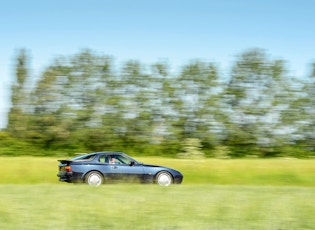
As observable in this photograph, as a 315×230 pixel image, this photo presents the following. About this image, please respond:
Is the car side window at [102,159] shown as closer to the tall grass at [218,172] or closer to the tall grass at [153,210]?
the tall grass at [218,172]

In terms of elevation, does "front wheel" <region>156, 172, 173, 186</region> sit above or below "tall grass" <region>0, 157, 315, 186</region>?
below

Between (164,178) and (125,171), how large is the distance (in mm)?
1503

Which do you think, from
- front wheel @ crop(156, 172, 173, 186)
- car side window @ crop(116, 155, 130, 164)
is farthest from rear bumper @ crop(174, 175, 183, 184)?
car side window @ crop(116, 155, 130, 164)

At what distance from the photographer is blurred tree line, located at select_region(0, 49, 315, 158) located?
4322 cm

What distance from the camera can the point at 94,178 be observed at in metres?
20.2

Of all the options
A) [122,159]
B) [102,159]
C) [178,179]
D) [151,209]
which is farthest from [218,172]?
[151,209]

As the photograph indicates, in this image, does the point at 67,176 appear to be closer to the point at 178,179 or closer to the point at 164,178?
the point at 164,178

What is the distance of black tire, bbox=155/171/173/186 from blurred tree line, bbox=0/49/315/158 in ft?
70.3

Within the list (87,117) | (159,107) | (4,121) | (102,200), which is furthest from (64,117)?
(102,200)

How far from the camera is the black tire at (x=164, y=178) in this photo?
20.6 metres

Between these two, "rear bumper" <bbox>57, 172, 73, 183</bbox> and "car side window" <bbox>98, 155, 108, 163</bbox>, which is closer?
"rear bumper" <bbox>57, 172, 73, 183</bbox>

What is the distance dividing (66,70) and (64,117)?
13.6 feet

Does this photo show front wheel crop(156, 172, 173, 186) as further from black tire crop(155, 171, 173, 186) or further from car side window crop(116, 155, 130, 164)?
car side window crop(116, 155, 130, 164)

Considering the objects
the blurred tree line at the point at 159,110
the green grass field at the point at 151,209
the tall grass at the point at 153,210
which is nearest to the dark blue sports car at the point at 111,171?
the green grass field at the point at 151,209
